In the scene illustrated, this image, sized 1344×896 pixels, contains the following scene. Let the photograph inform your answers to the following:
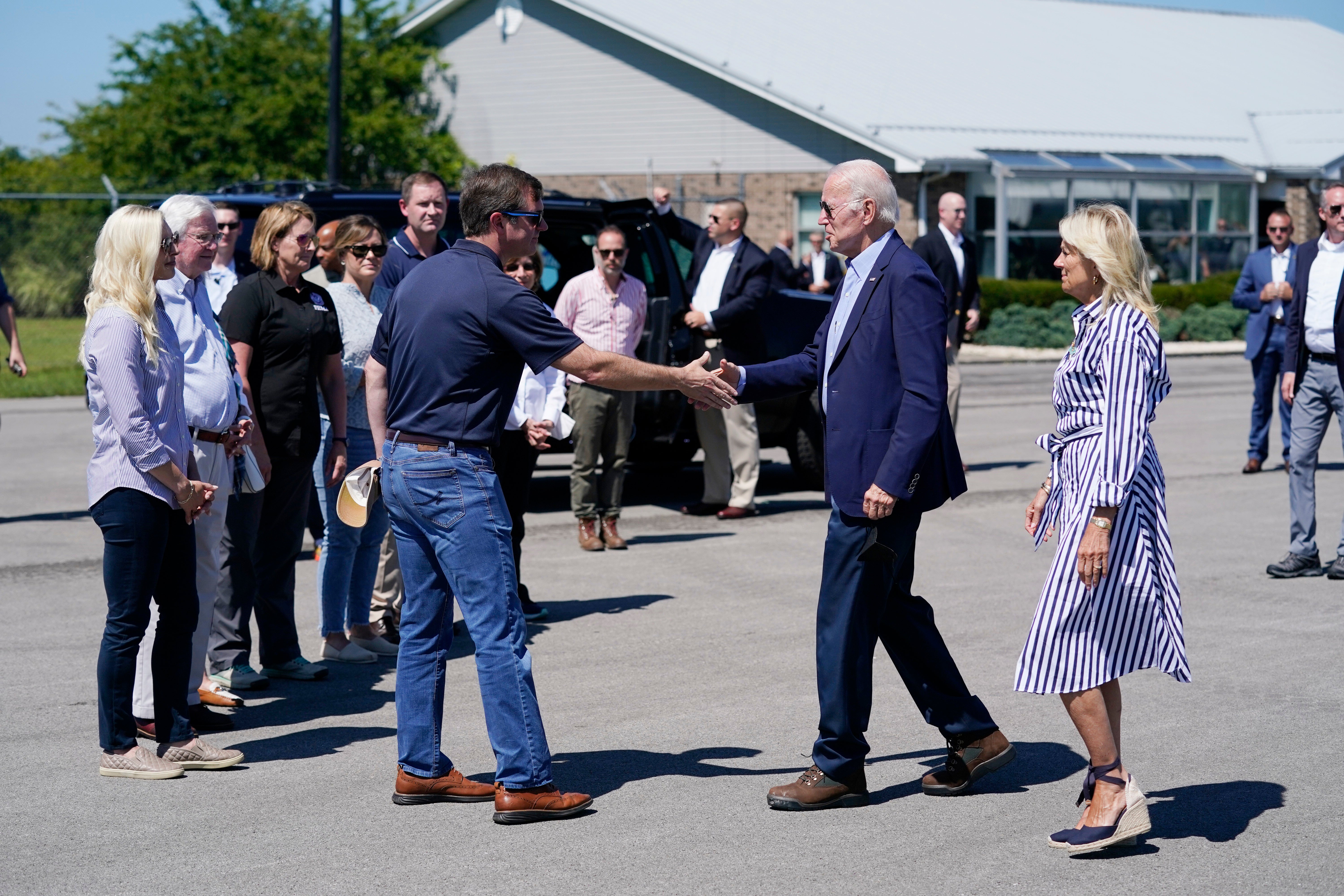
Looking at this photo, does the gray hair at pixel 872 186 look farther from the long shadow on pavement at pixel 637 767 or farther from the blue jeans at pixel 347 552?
the blue jeans at pixel 347 552

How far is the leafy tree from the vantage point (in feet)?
101

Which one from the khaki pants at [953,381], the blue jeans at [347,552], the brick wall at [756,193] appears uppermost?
the brick wall at [756,193]

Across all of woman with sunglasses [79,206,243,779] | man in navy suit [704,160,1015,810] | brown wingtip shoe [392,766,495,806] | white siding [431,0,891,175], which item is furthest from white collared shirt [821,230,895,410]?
white siding [431,0,891,175]

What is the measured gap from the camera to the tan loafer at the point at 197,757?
213 inches

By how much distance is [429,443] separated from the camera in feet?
15.9

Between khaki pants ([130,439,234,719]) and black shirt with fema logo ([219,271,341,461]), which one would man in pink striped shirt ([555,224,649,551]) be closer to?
black shirt with fema logo ([219,271,341,461])

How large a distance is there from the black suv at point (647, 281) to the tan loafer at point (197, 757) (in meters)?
5.09

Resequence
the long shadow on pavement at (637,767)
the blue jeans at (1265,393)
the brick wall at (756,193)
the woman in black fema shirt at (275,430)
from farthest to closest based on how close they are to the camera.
Answer: 1. the brick wall at (756,193)
2. the blue jeans at (1265,393)
3. the woman in black fema shirt at (275,430)
4. the long shadow on pavement at (637,767)

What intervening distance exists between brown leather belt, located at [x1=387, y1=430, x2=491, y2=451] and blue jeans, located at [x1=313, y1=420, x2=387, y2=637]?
2040 millimetres

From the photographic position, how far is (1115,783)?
4.54 metres

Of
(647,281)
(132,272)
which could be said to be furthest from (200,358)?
(647,281)

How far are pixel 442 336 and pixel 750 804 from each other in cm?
185

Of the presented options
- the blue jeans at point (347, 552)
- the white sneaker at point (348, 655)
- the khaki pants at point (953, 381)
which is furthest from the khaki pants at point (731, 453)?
the white sneaker at point (348, 655)

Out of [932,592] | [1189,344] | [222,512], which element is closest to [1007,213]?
[1189,344]
